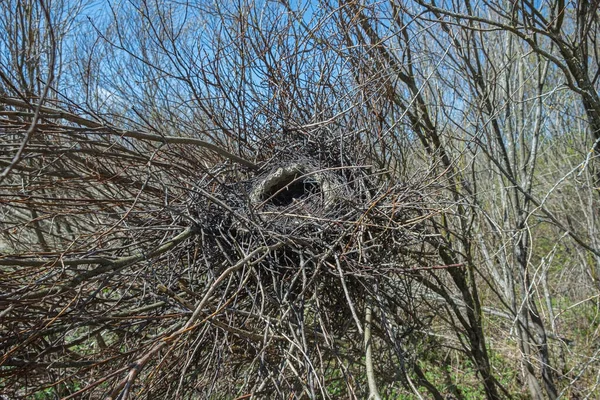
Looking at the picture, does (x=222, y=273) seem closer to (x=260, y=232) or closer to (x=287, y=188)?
(x=260, y=232)

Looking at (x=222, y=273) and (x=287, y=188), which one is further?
(x=287, y=188)

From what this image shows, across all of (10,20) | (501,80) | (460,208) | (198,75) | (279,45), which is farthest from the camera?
(10,20)

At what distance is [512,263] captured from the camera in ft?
9.95

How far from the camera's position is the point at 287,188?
7.11ft

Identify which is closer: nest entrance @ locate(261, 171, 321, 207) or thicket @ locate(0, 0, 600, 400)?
thicket @ locate(0, 0, 600, 400)

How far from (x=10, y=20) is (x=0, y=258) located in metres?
3.11

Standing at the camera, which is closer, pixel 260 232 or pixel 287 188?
pixel 260 232

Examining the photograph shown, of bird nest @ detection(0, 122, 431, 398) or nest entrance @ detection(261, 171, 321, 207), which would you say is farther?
nest entrance @ detection(261, 171, 321, 207)

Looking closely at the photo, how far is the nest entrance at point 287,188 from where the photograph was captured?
2.01 m

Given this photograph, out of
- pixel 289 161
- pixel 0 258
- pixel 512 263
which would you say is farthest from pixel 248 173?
pixel 512 263

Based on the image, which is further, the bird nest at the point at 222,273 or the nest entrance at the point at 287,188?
the nest entrance at the point at 287,188

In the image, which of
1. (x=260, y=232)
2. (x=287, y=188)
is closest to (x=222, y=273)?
(x=260, y=232)

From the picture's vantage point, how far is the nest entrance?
201cm

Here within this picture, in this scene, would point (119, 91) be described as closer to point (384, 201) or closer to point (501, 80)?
point (501, 80)
